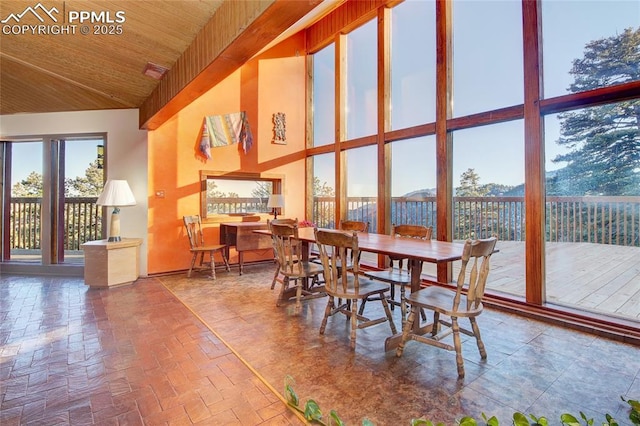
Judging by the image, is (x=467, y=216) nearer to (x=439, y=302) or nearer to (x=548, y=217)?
(x=548, y=217)

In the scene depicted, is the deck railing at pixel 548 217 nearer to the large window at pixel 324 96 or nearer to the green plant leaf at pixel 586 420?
the large window at pixel 324 96

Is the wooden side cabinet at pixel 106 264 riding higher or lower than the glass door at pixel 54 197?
lower

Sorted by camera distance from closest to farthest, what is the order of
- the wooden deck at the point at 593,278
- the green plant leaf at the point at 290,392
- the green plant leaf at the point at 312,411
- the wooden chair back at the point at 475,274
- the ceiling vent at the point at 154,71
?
the green plant leaf at the point at 312,411
the green plant leaf at the point at 290,392
the wooden chair back at the point at 475,274
the wooden deck at the point at 593,278
the ceiling vent at the point at 154,71

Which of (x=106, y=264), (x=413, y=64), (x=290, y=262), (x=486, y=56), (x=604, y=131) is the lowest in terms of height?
(x=106, y=264)

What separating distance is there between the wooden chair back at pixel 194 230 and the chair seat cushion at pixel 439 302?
3561 mm

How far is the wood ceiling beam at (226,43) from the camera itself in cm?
173

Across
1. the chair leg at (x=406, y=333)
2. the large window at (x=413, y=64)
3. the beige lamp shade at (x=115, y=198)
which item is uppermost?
the large window at (x=413, y=64)

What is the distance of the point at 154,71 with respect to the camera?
130 inches

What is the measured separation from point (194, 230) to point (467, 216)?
4.03 m

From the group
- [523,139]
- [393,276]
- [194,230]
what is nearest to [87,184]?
[194,230]

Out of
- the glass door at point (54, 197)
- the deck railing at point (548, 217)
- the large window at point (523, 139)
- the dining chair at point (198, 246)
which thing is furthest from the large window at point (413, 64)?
the glass door at point (54, 197)

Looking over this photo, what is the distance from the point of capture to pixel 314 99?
247 inches

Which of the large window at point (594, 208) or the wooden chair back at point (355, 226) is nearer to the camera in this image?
the large window at point (594, 208)

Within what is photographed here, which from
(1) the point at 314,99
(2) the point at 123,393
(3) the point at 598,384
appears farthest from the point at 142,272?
(3) the point at 598,384
